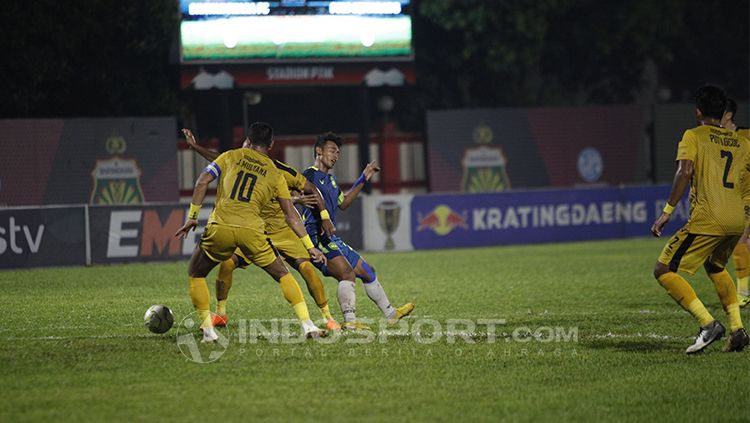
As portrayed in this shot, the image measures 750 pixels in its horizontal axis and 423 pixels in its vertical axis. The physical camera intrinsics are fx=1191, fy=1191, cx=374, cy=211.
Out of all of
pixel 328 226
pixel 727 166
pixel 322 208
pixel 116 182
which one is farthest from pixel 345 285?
pixel 116 182

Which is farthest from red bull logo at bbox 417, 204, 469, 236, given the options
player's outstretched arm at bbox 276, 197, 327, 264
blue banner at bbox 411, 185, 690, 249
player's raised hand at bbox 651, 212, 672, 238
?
player's raised hand at bbox 651, 212, 672, 238

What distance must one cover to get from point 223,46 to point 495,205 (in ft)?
24.8

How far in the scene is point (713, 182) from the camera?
10719 millimetres

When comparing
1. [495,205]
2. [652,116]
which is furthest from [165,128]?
[652,116]

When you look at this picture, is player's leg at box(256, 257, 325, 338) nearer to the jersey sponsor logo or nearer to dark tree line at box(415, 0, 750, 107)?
the jersey sponsor logo

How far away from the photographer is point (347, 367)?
9.98 metres

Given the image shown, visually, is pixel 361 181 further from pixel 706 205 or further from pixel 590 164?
pixel 590 164

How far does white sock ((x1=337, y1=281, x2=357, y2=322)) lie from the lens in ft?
40.7

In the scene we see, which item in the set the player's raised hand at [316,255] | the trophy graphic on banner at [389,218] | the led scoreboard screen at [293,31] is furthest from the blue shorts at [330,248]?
the led scoreboard screen at [293,31]

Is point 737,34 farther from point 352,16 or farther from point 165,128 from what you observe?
point 165,128

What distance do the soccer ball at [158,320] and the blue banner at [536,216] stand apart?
1553cm

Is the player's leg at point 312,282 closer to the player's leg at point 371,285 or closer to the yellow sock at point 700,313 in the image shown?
the player's leg at point 371,285

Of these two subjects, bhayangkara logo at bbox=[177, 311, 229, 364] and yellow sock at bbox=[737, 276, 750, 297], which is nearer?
bhayangkara logo at bbox=[177, 311, 229, 364]

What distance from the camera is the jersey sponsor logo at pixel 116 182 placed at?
30.0m
